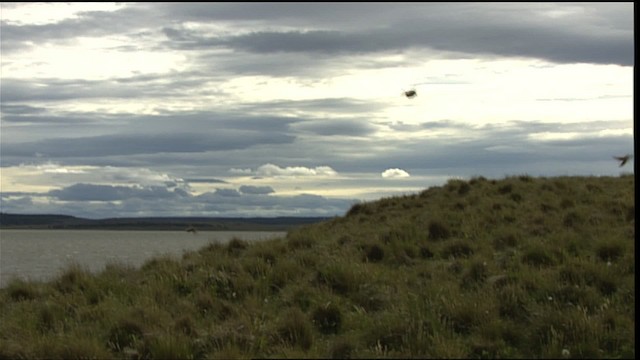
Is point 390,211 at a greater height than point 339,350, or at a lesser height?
greater

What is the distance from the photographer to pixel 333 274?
14.0 m

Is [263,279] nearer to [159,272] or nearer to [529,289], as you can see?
[159,272]

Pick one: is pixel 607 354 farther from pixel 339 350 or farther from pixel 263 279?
pixel 263 279

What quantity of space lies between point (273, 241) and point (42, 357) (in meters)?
10.1

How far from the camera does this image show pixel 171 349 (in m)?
10.4

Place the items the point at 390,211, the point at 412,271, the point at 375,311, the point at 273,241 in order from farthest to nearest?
the point at 390,211 < the point at 273,241 < the point at 412,271 < the point at 375,311

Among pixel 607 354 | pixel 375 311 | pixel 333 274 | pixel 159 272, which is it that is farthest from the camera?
pixel 159 272

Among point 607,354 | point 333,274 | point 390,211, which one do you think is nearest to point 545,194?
point 390,211

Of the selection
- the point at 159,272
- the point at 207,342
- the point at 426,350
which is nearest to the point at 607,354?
the point at 426,350

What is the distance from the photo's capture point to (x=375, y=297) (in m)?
12.6

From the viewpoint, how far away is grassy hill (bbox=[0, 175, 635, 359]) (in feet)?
33.2

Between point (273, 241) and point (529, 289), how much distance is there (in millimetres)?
9481

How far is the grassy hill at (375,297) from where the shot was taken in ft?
33.2

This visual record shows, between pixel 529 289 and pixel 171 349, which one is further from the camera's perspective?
pixel 529 289
